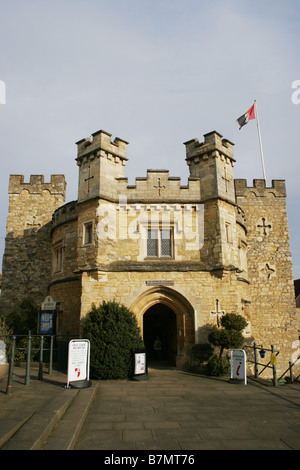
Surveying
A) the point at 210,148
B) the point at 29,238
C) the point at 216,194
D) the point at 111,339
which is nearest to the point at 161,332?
the point at 111,339

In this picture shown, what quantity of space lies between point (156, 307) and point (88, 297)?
5.02 meters

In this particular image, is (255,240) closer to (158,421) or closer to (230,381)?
(230,381)

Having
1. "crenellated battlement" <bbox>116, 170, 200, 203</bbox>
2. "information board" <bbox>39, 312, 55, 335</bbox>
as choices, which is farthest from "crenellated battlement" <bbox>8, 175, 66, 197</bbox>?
"information board" <bbox>39, 312, 55, 335</bbox>

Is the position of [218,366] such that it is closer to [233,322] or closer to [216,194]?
[233,322]

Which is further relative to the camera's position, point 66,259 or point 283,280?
point 283,280

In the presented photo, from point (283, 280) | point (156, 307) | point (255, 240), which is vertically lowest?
point (156, 307)

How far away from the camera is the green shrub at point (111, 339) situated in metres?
10.9

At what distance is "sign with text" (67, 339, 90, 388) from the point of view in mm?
9172

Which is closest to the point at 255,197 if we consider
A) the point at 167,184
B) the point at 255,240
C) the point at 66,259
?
the point at 255,240

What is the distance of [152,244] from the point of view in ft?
45.1

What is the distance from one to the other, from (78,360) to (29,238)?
43.1 ft

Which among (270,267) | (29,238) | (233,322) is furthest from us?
(29,238)

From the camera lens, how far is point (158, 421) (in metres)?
6.33

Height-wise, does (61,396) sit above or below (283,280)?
below
